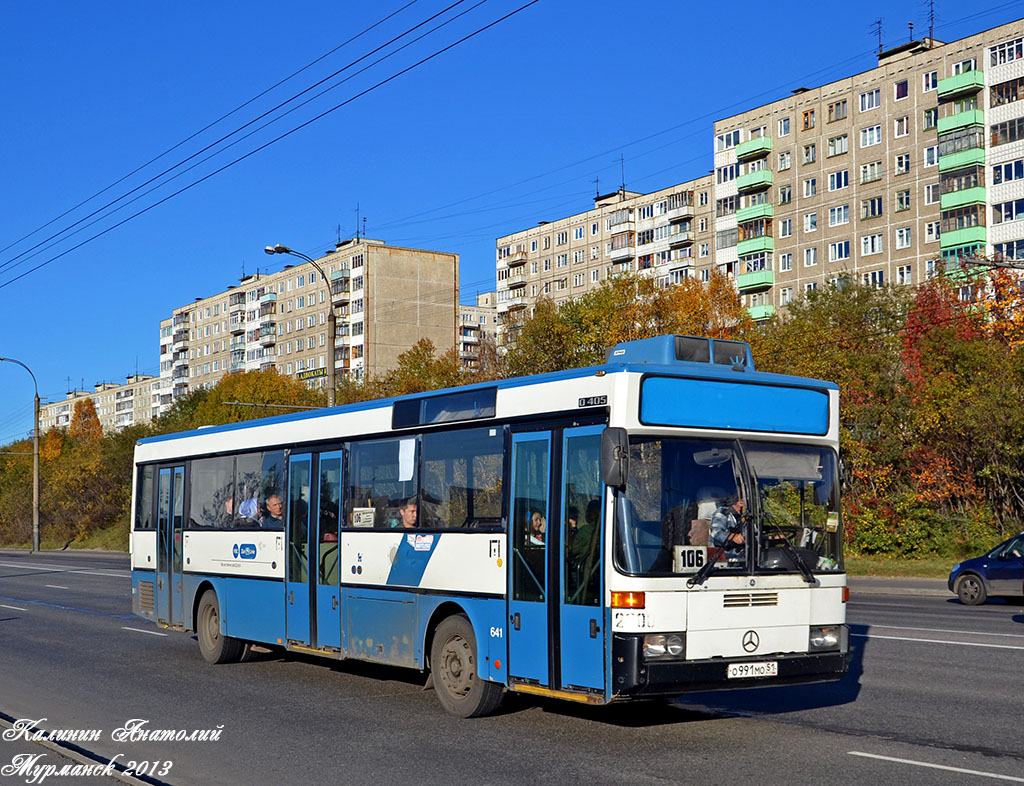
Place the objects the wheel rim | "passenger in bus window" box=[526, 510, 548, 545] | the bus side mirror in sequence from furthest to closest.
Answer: the wheel rim, "passenger in bus window" box=[526, 510, 548, 545], the bus side mirror

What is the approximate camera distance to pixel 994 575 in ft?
80.2

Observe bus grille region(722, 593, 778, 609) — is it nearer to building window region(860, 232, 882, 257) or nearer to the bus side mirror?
the bus side mirror

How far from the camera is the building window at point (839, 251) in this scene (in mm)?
77500

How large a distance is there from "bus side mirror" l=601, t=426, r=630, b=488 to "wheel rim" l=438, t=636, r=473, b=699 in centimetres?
255

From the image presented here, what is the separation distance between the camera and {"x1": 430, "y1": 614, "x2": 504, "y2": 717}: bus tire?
1063 cm

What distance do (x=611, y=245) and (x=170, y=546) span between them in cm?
9226

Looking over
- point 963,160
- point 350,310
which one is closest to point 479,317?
point 350,310

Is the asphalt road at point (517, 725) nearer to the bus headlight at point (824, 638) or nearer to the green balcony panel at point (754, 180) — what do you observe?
the bus headlight at point (824, 638)

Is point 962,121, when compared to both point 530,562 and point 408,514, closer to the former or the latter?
point 408,514

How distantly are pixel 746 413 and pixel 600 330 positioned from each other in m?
42.4

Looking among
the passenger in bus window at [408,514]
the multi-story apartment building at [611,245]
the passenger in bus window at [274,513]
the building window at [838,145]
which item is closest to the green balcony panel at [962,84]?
the building window at [838,145]

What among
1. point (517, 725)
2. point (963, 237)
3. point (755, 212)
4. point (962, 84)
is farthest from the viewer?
point (755, 212)

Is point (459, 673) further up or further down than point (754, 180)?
further down

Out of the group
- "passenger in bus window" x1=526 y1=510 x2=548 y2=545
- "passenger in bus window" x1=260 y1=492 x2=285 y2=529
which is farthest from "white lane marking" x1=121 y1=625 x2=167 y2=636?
"passenger in bus window" x1=526 y1=510 x2=548 y2=545
